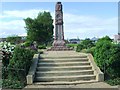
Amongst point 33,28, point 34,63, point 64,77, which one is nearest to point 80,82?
point 64,77

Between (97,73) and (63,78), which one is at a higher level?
(97,73)

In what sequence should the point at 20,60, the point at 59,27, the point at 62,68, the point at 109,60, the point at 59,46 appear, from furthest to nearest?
the point at 59,27 < the point at 59,46 < the point at 62,68 < the point at 109,60 < the point at 20,60

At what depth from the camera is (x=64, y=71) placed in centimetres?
1082

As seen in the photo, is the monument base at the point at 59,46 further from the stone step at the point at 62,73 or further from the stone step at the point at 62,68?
the stone step at the point at 62,73

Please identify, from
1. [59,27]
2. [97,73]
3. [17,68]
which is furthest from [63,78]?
[59,27]

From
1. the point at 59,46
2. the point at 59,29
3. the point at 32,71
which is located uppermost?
the point at 59,29

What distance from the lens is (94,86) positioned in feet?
30.9

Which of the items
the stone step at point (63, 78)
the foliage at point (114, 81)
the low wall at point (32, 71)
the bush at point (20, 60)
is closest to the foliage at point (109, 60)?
the foliage at point (114, 81)

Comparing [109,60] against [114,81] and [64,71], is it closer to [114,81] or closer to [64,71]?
[114,81]

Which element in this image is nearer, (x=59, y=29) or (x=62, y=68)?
(x=62, y=68)

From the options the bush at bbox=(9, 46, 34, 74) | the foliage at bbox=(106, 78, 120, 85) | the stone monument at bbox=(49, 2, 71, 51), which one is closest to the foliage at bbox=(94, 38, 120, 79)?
the foliage at bbox=(106, 78, 120, 85)

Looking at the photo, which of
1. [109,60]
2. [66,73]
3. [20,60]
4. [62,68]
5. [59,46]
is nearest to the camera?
[20,60]

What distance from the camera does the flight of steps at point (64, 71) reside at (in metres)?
10.1

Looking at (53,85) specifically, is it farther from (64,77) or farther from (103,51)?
(103,51)
